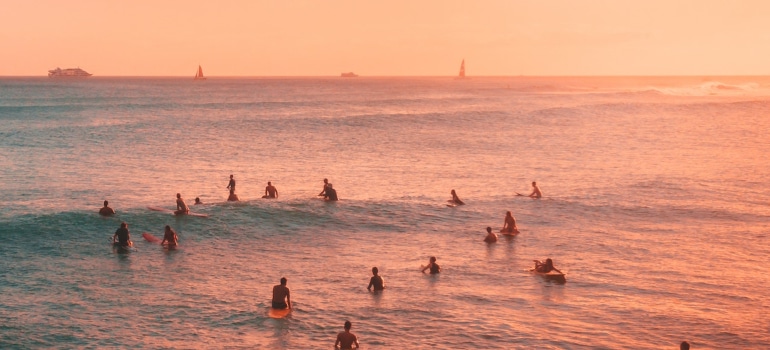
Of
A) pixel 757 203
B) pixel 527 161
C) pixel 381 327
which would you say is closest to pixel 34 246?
pixel 381 327

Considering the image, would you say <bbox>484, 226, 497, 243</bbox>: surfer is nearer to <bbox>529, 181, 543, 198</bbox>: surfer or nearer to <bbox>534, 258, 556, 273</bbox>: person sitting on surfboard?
<bbox>534, 258, 556, 273</bbox>: person sitting on surfboard

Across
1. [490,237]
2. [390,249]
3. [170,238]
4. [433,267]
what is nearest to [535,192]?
[490,237]

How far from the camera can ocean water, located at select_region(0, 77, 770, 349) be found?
2492 centimetres

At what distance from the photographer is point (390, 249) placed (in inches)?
1443

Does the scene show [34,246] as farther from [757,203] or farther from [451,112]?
[451,112]

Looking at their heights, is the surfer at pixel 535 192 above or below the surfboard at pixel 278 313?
above

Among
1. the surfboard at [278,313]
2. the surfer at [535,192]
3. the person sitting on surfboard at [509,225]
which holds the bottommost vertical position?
the surfboard at [278,313]

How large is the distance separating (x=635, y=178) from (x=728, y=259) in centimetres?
2764

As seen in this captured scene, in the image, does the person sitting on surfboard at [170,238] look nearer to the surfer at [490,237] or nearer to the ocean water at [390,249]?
the ocean water at [390,249]

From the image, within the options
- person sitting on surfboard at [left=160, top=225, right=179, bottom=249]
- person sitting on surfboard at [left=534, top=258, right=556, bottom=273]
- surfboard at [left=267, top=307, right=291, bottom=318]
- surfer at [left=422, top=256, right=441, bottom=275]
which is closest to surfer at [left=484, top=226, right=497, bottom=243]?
person sitting on surfboard at [left=534, top=258, right=556, bottom=273]

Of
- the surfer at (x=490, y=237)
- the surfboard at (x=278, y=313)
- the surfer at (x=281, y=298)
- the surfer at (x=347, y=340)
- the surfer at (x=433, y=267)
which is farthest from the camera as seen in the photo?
the surfer at (x=490, y=237)

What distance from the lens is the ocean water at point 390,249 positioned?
24922 millimetres

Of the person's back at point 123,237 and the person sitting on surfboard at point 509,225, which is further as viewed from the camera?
the person sitting on surfboard at point 509,225

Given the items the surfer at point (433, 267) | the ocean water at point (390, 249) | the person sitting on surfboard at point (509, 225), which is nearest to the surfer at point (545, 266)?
the ocean water at point (390, 249)
